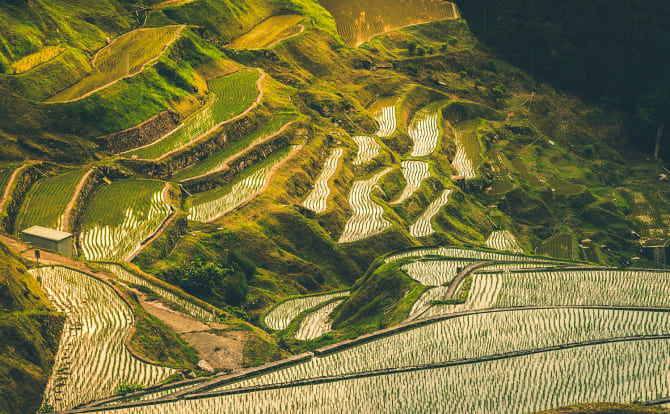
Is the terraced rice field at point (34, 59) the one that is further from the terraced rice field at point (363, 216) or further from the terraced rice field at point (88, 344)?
the terraced rice field at point (88, 344)

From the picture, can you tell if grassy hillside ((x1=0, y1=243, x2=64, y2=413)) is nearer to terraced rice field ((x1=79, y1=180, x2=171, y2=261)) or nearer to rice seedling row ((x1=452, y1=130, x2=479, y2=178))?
terraced rice field ((x1=79, y1=180, x2=171, y2=261))

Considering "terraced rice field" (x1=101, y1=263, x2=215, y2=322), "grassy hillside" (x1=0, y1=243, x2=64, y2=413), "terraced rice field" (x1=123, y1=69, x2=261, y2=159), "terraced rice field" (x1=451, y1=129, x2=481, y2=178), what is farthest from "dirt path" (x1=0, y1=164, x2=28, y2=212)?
"terraced rice field" (x1=451, y1=129, x2=481, y2=178)

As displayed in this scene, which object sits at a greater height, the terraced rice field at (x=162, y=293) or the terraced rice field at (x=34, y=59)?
the terraced rice field at (x=34, y=59)

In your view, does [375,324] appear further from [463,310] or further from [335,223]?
[335,223]

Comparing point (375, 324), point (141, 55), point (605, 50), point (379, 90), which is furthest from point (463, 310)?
point (605, 50)

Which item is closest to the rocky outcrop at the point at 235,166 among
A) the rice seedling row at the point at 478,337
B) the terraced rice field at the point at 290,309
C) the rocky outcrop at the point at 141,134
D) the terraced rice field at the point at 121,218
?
the terraced rice field at the point at 121,218

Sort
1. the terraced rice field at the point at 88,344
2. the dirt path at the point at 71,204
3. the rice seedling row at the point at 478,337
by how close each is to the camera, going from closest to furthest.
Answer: the rice seedling row at the point at 478,337, the terraced rice field at the point at 88,344, the dirt path at the point at 71,204
